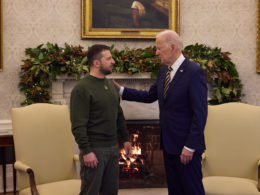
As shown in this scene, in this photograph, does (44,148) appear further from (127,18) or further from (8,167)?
(127,18)

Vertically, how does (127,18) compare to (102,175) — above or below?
above

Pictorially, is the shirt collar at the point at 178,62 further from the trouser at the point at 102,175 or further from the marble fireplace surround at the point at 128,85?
the marble fireplace surround at the point at 128,85

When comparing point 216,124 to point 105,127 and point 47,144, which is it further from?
point 47,144

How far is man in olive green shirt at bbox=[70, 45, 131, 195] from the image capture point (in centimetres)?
260

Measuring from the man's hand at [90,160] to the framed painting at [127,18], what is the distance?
254 centimetres

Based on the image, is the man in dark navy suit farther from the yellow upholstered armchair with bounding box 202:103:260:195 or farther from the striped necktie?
the yellow upholstered armchair with bounding box 202:103:260:195

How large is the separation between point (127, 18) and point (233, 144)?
2.35 m

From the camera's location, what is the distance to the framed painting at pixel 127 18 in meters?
4.80

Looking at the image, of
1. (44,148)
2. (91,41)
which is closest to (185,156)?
(44,148)

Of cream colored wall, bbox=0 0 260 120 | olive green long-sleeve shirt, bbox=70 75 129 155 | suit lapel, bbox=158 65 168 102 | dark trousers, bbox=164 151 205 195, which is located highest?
cream colored wall, bbox=0 0 260 120

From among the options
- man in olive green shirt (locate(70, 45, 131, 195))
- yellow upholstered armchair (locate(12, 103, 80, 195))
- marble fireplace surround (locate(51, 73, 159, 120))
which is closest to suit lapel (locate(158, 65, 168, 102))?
man in olive green shirt (locate(70, 45, 131, 195))

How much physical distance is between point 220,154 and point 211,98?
1611 millimetres

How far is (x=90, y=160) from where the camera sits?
8.48ft

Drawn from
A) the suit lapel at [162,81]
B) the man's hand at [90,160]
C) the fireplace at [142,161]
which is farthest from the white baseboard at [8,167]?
the suit lapel at [162,81]
